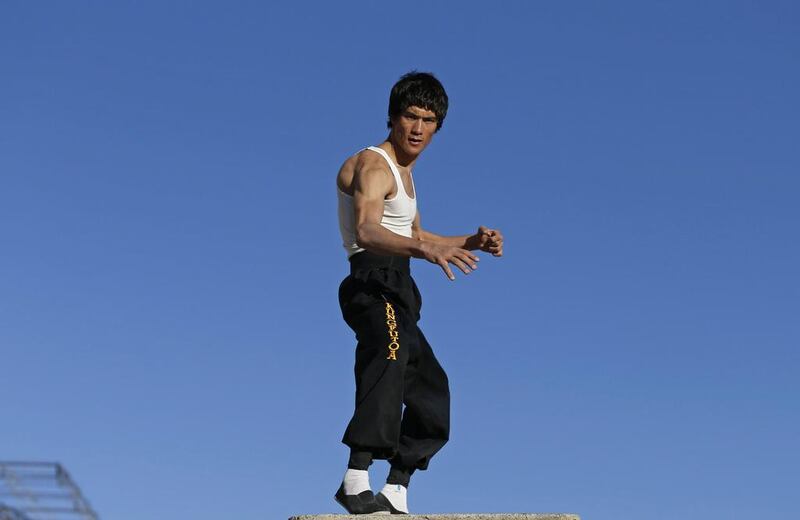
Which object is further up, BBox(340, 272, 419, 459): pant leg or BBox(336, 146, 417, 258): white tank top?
BBox(336, 146, 417, 258): white tank top

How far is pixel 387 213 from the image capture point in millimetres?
8344

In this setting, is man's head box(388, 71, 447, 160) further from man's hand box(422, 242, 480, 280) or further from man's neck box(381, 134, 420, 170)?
man's hand box(422, 242, 480, 280)

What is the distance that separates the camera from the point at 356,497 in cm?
791

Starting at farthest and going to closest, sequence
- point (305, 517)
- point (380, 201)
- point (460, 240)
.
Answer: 1. point (460, 240)
2. point (380, 201)
3. point (305, 517)

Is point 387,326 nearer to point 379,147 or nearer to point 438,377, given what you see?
point 438,377

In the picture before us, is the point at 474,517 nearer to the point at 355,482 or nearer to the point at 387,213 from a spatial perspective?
the point at 355,482

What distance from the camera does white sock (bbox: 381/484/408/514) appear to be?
8250 millimetres

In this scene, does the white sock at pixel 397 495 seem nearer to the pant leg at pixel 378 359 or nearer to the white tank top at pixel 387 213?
the pant leg at pixel 378 359

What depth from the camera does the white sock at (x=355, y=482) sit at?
26.0 feet

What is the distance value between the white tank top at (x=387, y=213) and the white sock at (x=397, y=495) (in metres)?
1.65

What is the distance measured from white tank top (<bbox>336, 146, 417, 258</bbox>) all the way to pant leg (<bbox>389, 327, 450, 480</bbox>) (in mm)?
734

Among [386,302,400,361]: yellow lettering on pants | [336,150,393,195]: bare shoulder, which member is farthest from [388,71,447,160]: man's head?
[386,302,400,361]: yellow lettering on pants

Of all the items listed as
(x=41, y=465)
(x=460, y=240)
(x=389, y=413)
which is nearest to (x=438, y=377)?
(x=389, y=413)

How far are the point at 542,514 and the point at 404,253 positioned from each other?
6.37ft
